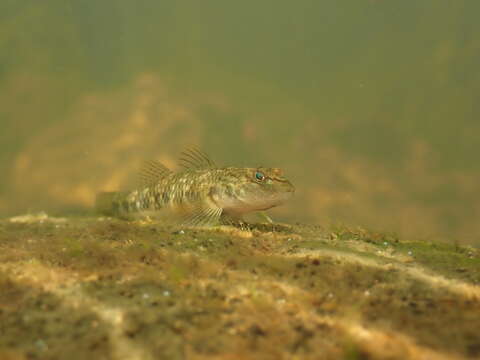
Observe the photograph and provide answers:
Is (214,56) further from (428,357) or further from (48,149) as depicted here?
(428,357)

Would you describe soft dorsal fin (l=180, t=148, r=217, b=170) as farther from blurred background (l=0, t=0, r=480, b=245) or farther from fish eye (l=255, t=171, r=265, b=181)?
blurred background (l=0, t=0, r=480, b=245)

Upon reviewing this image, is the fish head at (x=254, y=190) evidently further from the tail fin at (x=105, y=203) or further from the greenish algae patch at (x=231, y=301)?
the tail fin at (x=105, y=203)

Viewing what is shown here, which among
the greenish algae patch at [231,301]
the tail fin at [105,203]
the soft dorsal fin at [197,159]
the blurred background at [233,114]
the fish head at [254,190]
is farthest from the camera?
the blurred background at [233,114]

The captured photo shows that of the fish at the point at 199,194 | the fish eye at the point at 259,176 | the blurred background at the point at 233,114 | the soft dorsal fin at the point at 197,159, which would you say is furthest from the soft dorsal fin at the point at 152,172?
the blurred background at the point at 233,114

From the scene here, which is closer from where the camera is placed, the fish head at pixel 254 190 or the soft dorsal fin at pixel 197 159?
the fish head at pixel 254 190

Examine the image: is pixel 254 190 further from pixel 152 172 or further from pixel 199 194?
pixel 152 172

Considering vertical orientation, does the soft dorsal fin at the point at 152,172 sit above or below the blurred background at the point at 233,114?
below

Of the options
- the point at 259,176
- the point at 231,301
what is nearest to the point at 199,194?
the point at 259,176

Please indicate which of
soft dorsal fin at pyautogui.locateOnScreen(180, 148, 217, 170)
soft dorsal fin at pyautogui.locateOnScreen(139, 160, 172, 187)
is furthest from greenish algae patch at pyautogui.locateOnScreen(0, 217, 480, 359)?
soft dorsal fin at pyautogui.locateOnScreen(139, 160, 172, 187)

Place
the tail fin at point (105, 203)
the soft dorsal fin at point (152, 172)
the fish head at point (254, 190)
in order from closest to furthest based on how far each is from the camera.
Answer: the fish head at point (254, 190) → the soft dorsal fin at point (152, 172) → the tail fin at point (105, 203)
